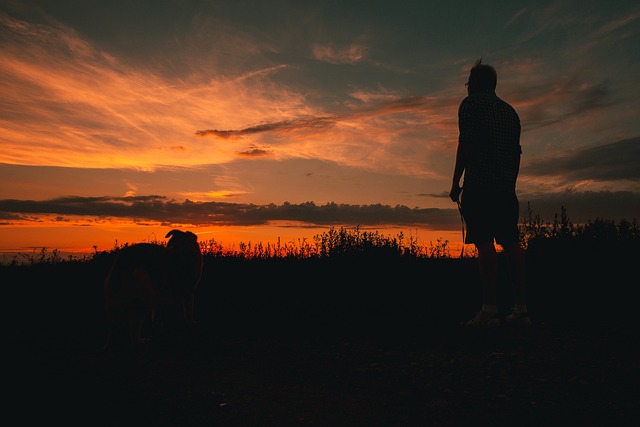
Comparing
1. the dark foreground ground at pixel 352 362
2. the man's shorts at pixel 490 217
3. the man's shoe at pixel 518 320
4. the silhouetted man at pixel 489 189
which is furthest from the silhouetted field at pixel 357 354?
the man's shorts at pixel 490 217

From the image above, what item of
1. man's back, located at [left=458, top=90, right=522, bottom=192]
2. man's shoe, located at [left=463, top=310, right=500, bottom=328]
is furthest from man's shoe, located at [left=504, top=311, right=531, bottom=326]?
man's back, located at [left=458, top=90, right=522, bottom=192]

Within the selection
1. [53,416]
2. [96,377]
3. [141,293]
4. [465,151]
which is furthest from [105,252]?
[465,151]

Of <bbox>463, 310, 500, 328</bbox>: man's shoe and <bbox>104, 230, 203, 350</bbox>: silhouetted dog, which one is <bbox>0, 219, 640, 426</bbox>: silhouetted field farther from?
<bbox>104, 230, 203, 350</bbox>: silhouetted dog

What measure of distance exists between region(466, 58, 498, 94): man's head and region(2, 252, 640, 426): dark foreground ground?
2746mm

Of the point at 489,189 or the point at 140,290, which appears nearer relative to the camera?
the point at 489,189

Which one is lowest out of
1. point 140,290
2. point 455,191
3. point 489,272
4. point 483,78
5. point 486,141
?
point 140,290

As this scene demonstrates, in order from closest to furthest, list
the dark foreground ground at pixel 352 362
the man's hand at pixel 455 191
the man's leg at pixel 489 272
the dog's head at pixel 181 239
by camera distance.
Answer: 1. the dark foreground ground at pixel 352 362
2. the man's leg at pixel 489 272
3. the man's hand at pixel 455 191
4. the dog's head at pixel 181 239

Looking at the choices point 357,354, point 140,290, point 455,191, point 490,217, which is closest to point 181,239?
point 140,290

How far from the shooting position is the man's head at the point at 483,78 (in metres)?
5.63

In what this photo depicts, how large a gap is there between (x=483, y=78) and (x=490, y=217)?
1.61 metres

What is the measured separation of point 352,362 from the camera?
478cm

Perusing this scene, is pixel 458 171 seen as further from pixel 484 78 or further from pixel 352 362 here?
pixel 352 362

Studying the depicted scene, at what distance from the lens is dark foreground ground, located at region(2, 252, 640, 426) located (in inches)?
142

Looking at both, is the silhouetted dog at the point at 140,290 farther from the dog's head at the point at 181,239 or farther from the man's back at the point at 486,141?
the man's back at the point at 486,141
